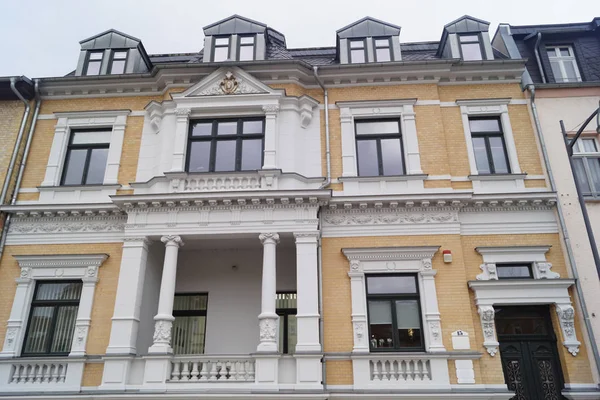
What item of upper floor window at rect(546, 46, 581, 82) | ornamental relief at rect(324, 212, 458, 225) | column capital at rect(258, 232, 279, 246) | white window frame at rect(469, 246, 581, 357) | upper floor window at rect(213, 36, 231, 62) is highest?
upper floor window at rect(213, 36, 231, 62)

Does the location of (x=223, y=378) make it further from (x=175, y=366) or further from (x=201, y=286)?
(x=201, y=286)

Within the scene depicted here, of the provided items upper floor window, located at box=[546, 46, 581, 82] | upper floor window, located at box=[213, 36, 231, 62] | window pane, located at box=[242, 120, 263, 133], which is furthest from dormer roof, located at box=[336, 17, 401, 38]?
upper floor window, located at box=[546, 46, 581, 82]

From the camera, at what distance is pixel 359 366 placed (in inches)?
406

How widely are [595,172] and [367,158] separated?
617cm

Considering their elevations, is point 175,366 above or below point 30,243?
below

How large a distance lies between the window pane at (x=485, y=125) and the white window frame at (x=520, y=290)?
3.67 m

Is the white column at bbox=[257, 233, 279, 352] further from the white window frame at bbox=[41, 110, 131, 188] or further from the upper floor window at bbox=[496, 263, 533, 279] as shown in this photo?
the upper floor window at bbox=[496, 263, 533, 279]

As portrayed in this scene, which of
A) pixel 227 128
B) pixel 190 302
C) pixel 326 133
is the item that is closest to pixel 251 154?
pixel 227 128

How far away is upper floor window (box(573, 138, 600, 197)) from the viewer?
476 inches

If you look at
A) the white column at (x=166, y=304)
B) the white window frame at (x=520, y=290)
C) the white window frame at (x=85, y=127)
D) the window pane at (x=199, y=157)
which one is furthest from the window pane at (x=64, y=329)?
the white window frame at (x=520, y=290)

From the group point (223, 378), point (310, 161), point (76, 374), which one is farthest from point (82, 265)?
point (310, 161)

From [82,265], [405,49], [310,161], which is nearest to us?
[82,265]

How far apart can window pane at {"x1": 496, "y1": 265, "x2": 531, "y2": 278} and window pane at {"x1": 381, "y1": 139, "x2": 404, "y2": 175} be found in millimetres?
3571

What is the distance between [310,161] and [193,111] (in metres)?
3.69
